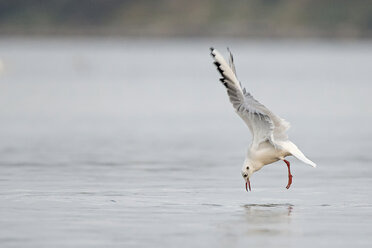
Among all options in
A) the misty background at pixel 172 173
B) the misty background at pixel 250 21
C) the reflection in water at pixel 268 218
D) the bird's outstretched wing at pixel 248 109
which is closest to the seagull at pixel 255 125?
the bird's outstretched wing at pixel 248 109

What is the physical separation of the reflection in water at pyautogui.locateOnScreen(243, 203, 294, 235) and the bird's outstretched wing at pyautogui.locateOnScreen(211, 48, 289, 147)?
967 millimetres

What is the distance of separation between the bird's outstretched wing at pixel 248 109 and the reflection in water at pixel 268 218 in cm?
97

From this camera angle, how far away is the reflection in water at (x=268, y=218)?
10734mm

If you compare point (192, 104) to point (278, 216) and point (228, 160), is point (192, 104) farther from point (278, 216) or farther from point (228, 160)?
point (278, 216)

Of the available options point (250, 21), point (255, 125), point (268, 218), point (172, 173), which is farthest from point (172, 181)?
point (250, 21)

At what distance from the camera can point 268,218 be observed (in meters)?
11.6

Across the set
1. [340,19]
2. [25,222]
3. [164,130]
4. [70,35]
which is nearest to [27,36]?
[70,35]

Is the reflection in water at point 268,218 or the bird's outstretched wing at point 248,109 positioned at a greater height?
the bird's outstretched wing at point 248,109

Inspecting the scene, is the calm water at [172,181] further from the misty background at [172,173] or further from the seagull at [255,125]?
the seagull at [255,125]

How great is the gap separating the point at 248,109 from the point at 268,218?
70.2 inches

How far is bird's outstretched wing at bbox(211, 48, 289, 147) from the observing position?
13039 mm

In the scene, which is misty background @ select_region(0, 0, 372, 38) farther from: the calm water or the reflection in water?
the reflection in water

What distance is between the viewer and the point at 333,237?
1033 cm

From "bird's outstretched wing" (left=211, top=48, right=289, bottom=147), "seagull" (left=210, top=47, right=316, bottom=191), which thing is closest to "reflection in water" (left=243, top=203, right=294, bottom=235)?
"seagull" (left=210, top=47, right=316, bottom=191)
